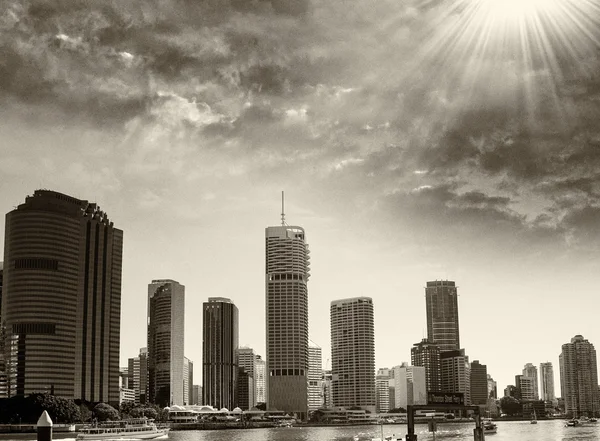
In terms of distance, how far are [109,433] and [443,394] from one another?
282ft

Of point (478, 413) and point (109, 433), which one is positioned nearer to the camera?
point (478, 413)

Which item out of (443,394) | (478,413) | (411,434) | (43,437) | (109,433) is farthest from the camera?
(109,433)

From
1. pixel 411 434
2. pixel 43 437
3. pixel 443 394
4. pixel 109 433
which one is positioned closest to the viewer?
pixel 43 437

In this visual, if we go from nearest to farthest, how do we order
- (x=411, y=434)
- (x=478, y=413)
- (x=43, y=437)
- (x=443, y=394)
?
(x=43, y=437) → (x=411, y=434) → (x=478, y=413) → (x=443, y=394)

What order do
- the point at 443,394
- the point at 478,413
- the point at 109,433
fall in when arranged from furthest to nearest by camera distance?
1. the point at 109,433
2. the point at 443,394
3. the point at 478,413

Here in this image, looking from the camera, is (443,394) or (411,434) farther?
(443,394)

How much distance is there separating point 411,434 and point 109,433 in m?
102

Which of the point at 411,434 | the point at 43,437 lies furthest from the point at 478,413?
the point at 43,437

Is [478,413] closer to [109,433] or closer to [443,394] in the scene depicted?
[443,394]

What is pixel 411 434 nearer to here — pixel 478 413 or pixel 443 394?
pixel 478 413

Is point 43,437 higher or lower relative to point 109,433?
higher

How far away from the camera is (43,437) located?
141 ft

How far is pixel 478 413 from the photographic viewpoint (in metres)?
129

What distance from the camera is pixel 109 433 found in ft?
→ 644
